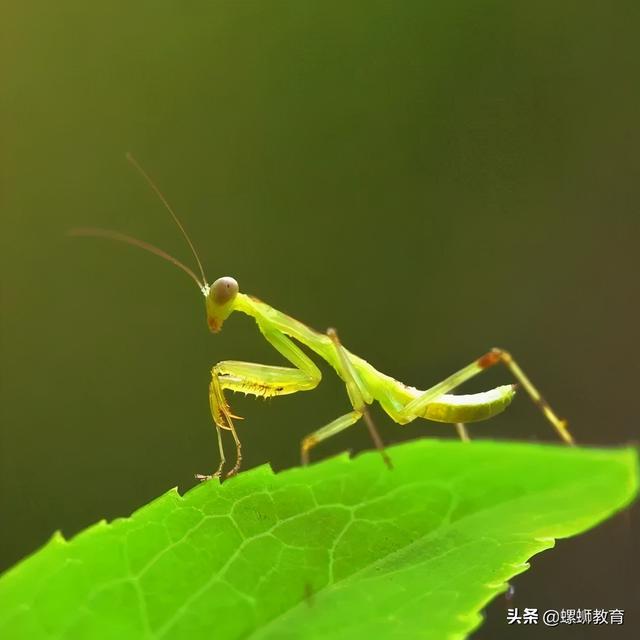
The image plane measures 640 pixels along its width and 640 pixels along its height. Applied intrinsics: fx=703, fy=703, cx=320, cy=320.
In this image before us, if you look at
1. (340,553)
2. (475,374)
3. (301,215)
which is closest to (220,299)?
(475,374)

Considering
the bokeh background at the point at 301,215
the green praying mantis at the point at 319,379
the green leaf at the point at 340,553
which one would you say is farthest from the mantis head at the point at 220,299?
the bokeh background at the point at 301,215

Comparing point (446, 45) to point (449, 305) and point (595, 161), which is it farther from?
point (449, 305)

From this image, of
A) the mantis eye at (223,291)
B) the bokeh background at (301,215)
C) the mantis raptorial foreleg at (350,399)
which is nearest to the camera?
the mantis raptorial foreleg at (350,399)

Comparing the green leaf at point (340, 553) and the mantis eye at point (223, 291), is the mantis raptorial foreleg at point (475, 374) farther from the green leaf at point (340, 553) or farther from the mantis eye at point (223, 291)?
the green leaf at point (340, 553)

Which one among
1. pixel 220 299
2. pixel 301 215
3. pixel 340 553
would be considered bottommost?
pixel 340 553

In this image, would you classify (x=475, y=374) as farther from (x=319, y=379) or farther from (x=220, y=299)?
(x=220, y=299)

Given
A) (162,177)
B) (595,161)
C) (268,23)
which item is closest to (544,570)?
(595,161)
